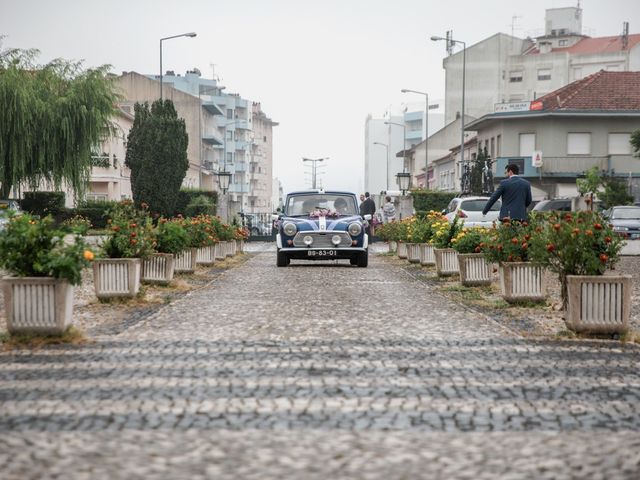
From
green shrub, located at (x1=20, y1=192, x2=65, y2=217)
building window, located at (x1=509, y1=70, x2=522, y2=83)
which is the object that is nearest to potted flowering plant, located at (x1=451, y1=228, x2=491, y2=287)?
green shrub, located at (x1=20, y1=192, x2=65, y2=217)

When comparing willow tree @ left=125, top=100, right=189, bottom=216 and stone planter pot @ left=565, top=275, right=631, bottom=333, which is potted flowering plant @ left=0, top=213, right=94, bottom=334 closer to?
stone planter pot @ left=565, top=275, right=631, bottom=333

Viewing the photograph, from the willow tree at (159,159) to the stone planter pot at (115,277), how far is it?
42241mm

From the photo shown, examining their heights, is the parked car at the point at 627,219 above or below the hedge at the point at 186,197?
below

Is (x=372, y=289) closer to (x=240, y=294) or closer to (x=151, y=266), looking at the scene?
(x=240, y=294)

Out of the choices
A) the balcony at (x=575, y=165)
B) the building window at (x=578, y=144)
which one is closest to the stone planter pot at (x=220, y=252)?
the balcony at (x=575, y=165)

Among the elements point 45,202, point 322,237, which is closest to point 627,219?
point 322,237

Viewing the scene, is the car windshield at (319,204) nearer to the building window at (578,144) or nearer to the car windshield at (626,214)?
the car windshield at (626,214)

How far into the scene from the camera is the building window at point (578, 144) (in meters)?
60.3

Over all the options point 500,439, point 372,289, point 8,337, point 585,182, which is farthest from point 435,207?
point 500,439

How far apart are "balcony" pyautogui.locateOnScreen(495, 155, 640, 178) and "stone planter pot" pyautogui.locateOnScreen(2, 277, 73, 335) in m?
51.8

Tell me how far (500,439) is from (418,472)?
880mm

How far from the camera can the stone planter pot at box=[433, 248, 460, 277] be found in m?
19.7

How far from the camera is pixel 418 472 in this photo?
188 inches

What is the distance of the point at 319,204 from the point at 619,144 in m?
39.1
